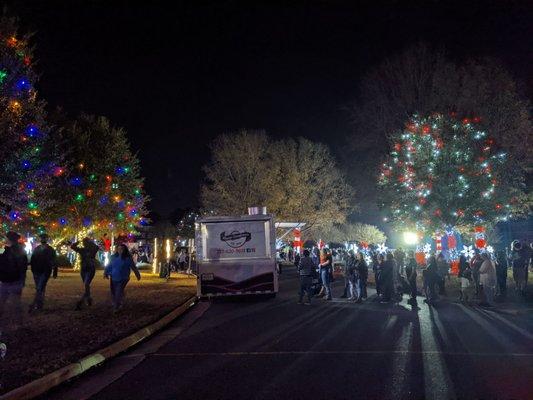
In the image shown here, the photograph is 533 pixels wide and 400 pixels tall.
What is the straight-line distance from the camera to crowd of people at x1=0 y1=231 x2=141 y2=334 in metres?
9.86

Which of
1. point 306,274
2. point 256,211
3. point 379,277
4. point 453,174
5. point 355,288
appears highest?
point 453,174

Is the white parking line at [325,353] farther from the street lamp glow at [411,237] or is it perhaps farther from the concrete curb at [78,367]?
the street lamp glow at [411,237]

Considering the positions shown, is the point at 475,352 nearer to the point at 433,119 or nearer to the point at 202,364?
the point at 202,364

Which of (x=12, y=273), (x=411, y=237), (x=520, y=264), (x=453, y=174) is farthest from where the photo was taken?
(x=411, y=237)

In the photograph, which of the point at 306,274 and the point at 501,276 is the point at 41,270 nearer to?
the point at 306,274

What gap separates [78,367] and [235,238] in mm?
10952

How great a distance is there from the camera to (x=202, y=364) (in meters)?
8.02

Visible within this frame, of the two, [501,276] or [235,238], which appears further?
[235,238]

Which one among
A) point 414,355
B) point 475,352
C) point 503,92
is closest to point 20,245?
point 414,355

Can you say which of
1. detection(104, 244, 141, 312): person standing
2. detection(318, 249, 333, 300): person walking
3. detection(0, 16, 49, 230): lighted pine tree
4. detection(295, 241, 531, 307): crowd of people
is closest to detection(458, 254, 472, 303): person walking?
detection(295, 241, 531, 307): crowd of people

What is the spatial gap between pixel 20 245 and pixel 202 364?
15.3 feet

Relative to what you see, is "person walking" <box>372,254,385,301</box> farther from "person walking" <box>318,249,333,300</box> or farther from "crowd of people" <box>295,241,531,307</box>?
"person walking" <box>318,249,333,300</box>

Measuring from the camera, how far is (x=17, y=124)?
19.1 metres

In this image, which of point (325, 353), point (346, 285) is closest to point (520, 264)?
point (346, 285)
